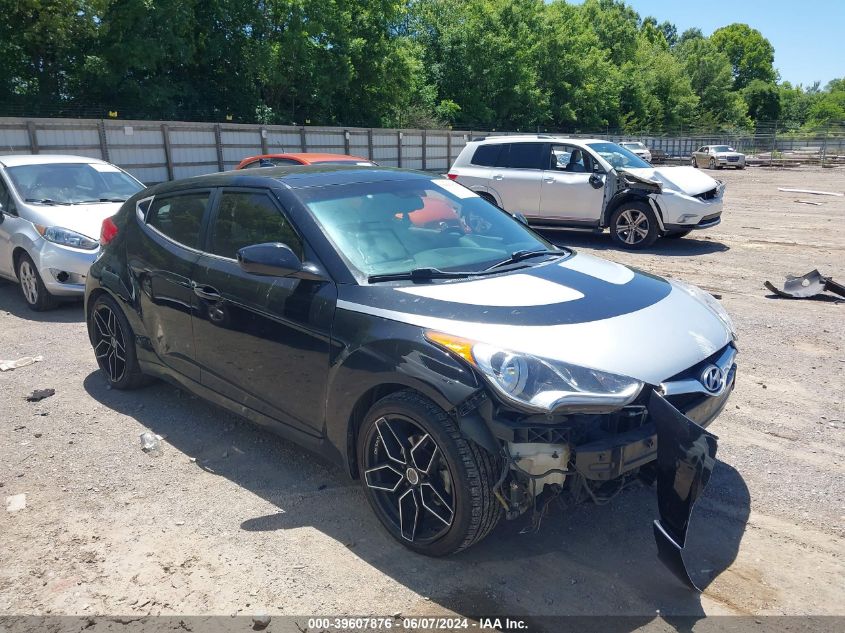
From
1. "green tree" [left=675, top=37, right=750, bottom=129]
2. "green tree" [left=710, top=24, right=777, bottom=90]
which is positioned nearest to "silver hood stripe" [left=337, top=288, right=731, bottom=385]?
"green tree" [left=675, top=37, right=750, bottom=129]

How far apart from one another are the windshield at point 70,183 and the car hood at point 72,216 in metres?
0.25

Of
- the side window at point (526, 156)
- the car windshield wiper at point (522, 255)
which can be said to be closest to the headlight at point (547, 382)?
the car windshield wiper at point (522, 255)

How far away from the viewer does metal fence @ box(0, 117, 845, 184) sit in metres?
17.3

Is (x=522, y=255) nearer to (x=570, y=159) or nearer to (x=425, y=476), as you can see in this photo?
(x=425, y=476)

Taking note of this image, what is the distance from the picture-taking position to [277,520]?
3.56m

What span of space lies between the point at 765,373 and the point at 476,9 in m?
50.0

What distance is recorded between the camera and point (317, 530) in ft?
11.4

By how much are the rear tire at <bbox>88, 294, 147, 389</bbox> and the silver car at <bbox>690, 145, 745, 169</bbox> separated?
4480 cm

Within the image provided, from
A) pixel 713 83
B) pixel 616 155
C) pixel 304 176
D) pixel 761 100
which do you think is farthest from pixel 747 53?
pixel 304 176

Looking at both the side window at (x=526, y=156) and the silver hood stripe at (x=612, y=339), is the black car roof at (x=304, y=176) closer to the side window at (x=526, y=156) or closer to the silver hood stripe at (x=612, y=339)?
the silver hood stripe at (x=612, y=339)

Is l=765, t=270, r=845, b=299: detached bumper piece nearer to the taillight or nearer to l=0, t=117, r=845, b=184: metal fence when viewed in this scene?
the taillight

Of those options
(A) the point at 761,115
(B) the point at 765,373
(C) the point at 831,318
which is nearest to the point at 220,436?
(B) the point at 765,373

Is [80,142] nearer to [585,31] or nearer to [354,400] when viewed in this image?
Answer: [354,400]

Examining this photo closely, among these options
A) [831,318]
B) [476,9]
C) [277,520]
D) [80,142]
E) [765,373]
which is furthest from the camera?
[476,9]
